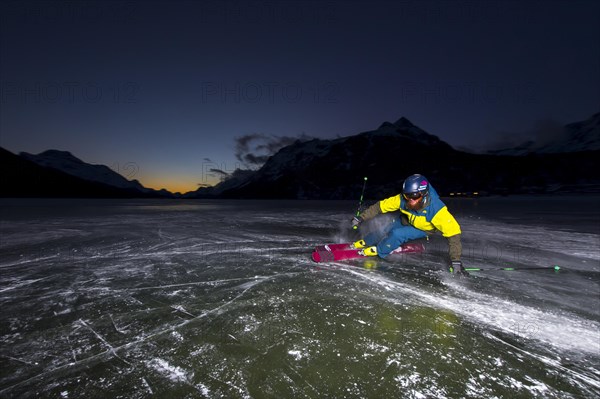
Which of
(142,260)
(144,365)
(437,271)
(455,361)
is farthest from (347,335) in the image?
(142,260)

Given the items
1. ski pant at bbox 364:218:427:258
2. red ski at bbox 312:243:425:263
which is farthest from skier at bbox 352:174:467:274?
red ski at bbox 312:243:425:263

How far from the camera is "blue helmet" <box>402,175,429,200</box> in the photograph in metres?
4.23

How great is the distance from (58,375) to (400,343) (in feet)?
8.83

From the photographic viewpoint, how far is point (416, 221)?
4.72 meters

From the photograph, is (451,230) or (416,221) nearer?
(451,230)

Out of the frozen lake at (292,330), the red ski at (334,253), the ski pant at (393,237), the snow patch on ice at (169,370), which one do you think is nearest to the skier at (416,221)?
the ski pant at (393,237)

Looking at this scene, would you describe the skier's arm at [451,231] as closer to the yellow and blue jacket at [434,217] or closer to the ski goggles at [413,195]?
the yellow and blue jacket at [434,217]

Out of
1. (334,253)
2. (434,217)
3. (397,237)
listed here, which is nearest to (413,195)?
(434,217)

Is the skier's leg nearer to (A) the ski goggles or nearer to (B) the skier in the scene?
(B) the skier

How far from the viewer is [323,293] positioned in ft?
12.3

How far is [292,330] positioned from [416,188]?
→ 2.76 meters

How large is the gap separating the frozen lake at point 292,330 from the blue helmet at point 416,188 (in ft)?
4.32

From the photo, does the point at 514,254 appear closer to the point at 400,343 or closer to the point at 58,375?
the point at 400,343

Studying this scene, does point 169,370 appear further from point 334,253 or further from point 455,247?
point 455,247
